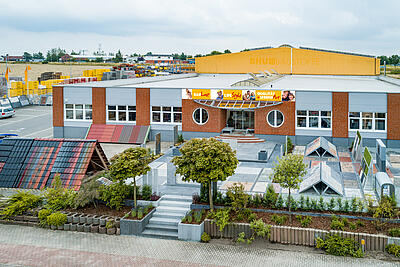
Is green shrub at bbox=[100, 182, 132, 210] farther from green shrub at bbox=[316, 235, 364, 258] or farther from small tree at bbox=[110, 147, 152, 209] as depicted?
green shrub at bbox=[316, 235, 364, 258]

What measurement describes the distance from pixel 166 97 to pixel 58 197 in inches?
653

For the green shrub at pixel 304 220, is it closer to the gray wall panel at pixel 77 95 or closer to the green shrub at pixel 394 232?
the green shrub at pixel 394 232

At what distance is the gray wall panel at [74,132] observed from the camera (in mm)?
34438

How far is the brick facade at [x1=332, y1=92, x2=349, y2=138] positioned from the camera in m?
30.1

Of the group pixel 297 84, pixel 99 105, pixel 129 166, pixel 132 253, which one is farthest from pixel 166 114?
pixel 132 253

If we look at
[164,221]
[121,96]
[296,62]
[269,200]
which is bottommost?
[164,221]

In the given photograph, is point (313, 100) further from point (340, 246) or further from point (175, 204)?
point (340, 246)

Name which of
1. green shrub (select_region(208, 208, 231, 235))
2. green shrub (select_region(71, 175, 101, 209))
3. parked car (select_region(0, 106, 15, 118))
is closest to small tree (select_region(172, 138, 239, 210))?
green shrub (select_region(208, 208, 231, 235))

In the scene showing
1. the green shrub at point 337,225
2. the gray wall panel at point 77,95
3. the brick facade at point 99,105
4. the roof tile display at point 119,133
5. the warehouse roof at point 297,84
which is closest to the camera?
the green shrub at point 337,225

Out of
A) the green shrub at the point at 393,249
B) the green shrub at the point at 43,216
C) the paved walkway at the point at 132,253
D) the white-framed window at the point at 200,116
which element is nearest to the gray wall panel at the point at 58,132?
the white-framed window at the point at 200,116

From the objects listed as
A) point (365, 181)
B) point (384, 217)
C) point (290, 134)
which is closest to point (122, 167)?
point (384, 217)

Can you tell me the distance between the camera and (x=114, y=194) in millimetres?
17578

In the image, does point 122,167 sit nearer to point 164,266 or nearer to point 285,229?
point 164,266

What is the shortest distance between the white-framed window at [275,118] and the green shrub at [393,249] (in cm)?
1767
